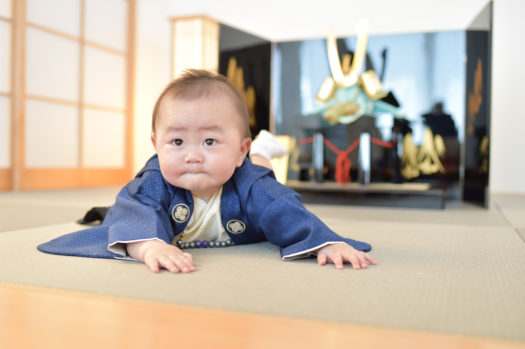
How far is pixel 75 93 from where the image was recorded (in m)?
4.01

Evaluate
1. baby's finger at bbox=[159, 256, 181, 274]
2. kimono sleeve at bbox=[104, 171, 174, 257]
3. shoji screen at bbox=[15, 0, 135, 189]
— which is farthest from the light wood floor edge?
shoji screen at bbox=[15, 0, 135, 189]

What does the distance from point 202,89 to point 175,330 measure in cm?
63

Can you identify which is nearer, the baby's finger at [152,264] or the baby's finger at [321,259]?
the baby's finger at [152,264]

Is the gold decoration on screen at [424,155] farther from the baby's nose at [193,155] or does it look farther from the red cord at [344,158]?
the baby's nose at [193,155]

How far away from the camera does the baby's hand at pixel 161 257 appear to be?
2.85 ft

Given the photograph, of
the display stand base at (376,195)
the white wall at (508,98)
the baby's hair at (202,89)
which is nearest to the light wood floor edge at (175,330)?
the baby's hair at (202,89)

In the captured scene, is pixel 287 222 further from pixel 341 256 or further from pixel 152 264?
pixel 152 264

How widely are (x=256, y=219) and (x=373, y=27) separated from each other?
133 inches

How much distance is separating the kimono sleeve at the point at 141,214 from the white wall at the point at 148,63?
3.73 metres

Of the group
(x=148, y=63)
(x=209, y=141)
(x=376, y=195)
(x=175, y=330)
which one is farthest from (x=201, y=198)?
(x=148, y=63)

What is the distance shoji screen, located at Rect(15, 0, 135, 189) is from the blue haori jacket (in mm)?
2729

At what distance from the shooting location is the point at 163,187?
1105 mm

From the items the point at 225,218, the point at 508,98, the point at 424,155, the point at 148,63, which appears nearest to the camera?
the point at 225,218

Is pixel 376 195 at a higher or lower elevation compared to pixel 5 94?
lower
